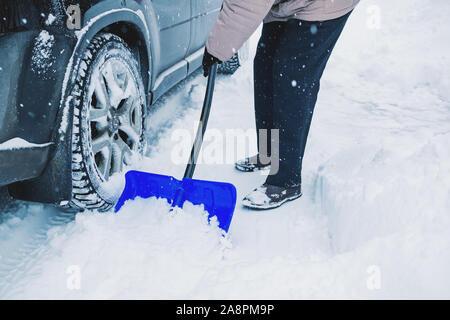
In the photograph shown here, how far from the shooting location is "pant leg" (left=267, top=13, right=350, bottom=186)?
1.84m

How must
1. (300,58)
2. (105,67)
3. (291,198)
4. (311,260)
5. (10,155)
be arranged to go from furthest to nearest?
(291,198), (300,58), (105,67), (311,260), (10,155)

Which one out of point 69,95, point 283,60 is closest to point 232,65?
point 283,60

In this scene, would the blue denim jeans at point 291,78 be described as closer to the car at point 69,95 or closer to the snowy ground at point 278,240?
the snowy ground at point 278,240

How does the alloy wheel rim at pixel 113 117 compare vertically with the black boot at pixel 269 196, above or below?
above

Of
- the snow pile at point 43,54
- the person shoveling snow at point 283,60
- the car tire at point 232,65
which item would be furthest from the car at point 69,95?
the car tire at point 232,65

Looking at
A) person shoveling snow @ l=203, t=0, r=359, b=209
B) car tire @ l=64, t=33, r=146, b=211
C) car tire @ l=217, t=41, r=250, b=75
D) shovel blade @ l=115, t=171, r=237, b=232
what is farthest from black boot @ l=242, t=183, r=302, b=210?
car tire @ l=217, t=41, r=250, b=75

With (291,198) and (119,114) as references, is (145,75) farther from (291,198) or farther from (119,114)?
(291,198)

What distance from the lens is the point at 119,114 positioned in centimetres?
192

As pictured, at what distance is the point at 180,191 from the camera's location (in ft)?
6.28

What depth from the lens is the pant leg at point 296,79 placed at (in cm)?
184

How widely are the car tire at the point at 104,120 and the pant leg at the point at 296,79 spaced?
2.39 feet

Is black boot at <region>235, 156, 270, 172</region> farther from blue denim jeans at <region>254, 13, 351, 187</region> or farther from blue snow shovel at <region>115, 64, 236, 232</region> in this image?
blue snow shovel at <region>115, 64, 236, 232</region>

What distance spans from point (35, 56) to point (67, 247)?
74 cm
